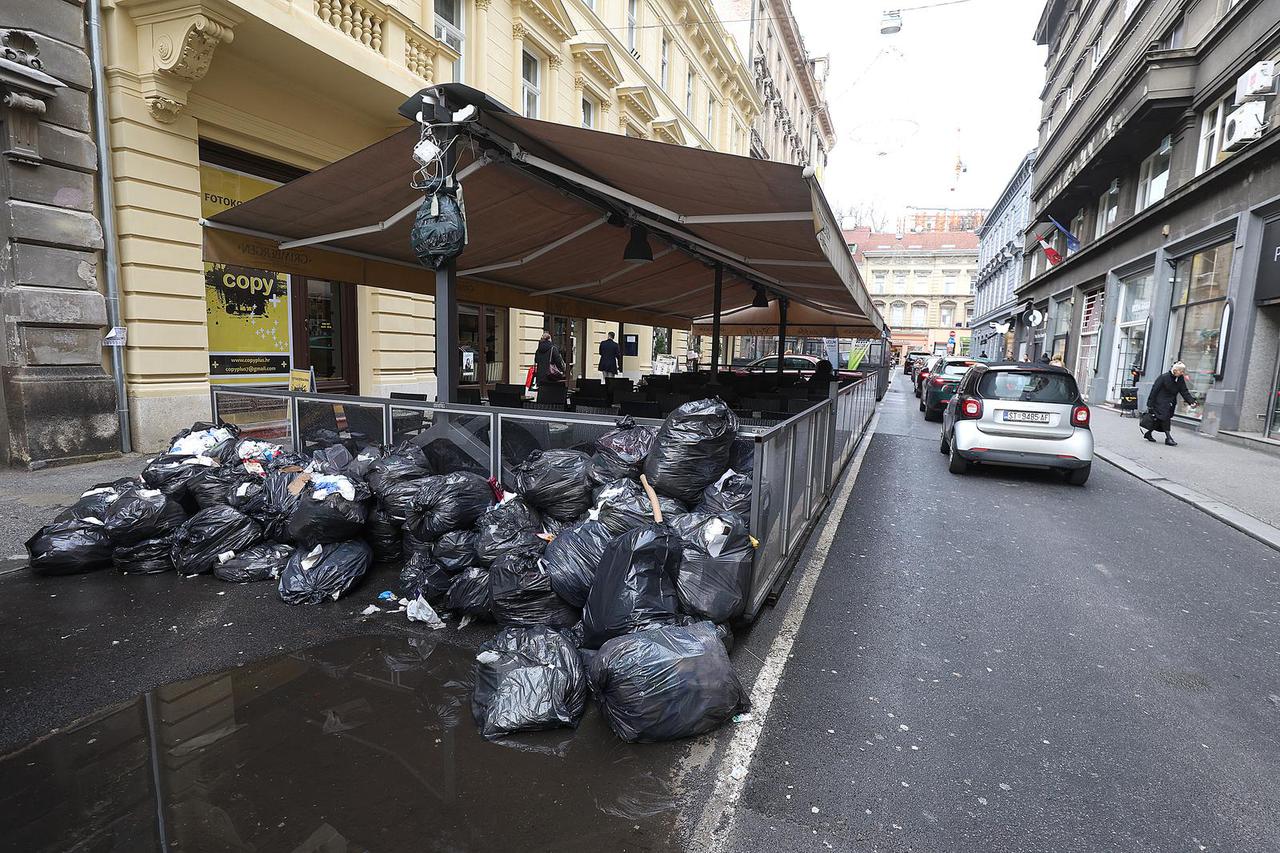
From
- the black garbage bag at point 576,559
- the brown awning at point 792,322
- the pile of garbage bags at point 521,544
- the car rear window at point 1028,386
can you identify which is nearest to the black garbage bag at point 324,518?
the pile of garbage bags at point 521,544

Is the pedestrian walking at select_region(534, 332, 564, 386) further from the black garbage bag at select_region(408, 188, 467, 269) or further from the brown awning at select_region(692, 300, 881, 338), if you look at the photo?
the black garbage bag at select_region(408, 188, 467, 269)

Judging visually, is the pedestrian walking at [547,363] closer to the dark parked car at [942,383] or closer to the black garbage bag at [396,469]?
the black garbage bag at [396,469]

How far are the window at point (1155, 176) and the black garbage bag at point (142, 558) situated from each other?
2149 cm

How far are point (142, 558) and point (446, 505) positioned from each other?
2.23 metres

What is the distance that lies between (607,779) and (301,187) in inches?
212

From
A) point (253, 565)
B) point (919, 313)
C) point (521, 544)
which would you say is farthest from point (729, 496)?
point (919, 313)

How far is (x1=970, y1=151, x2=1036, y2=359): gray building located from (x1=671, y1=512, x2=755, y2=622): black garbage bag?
128 ft

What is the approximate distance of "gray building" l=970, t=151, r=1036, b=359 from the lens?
3897 cm

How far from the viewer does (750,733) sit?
2.83 meters

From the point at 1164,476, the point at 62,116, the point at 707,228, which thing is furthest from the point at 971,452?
the point at 62,116

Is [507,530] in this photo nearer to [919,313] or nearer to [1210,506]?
[1210,506]

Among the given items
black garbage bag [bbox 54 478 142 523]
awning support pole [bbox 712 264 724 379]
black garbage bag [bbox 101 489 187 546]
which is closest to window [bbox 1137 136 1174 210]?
awning support pole [bbox 712 264 724 379]

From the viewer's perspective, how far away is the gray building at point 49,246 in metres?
6.89

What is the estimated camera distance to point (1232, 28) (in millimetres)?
13445
